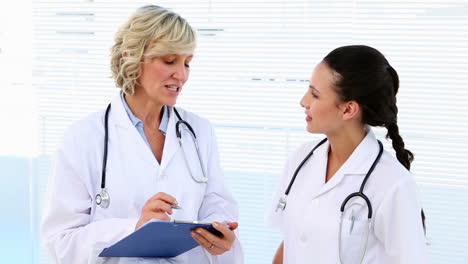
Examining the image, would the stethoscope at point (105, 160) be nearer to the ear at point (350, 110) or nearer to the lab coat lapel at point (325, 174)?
the lab coat lapel at point (325, 174)

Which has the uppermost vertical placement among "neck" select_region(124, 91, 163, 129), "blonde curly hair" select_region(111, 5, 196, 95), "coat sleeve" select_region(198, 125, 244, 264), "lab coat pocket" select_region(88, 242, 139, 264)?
"blonde curly hair" select_region(111, 5, 196, 95)

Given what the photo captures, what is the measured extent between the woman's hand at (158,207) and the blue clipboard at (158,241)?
0.06 meters

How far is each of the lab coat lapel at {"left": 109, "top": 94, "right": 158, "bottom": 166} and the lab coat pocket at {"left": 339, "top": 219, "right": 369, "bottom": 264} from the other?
610 mm

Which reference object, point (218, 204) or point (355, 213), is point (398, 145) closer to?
point (355, 213)

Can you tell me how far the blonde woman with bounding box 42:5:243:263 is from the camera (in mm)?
1886

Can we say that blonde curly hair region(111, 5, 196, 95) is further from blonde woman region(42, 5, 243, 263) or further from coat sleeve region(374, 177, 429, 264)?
coat sleeve region(374, 177, 429, 264)

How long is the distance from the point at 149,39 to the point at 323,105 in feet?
1.77

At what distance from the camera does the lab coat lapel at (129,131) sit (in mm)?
1984

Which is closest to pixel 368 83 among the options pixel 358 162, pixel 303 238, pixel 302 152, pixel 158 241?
pixel 358 162

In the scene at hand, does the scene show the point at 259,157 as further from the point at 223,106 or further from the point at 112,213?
the point at 112,213

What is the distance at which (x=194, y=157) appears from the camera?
2.06 m

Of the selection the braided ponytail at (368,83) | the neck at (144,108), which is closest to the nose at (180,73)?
the neck at (144,108)

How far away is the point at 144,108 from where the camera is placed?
2.04 metres

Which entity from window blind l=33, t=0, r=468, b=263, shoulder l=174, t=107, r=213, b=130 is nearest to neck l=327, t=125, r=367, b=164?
shoulder l=174, t=107, r=213, b=130
